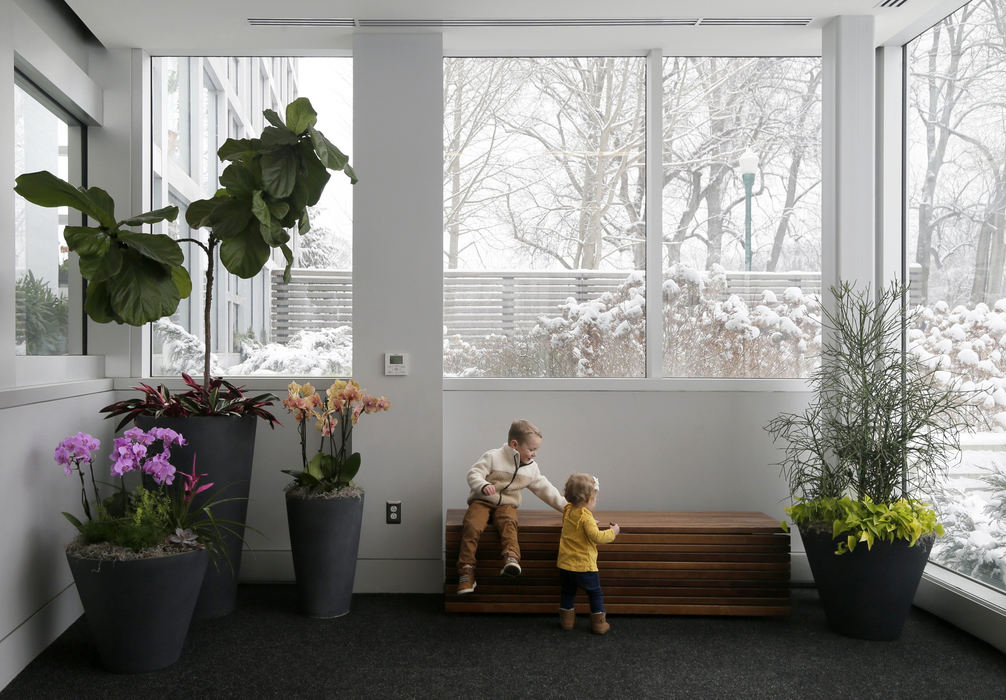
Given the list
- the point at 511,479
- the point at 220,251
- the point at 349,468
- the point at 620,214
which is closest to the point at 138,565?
the point at 349,468

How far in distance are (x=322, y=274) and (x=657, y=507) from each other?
2.23 metres

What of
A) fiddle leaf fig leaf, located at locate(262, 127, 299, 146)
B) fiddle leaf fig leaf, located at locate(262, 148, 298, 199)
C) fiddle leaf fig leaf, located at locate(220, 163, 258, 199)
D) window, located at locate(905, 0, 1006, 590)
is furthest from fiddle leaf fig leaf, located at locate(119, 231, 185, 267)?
window, located at locate(905, 0, 1006, 590)

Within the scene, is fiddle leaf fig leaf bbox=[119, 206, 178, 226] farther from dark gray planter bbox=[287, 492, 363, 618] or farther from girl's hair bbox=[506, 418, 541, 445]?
girl's hair bbox=[506, 418, 541, 445]

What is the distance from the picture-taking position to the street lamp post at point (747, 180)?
399 centimetres

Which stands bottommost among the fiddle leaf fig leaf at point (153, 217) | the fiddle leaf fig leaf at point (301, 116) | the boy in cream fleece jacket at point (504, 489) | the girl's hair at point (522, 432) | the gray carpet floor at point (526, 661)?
the gray carpet floor at point (526, 661)

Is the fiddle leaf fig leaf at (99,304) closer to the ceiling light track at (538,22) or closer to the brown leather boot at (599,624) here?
the ceiling light track at (538,22)

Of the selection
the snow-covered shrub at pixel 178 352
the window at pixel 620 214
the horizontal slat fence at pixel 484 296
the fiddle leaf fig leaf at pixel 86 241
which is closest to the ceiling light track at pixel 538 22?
the window at pixel 620 214

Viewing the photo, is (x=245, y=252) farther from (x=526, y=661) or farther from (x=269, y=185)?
(x=526, y=661)

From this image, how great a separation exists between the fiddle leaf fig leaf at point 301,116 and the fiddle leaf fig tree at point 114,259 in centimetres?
70

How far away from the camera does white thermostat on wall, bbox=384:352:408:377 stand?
12.2 ft

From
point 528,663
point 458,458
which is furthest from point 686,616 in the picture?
point 458,458

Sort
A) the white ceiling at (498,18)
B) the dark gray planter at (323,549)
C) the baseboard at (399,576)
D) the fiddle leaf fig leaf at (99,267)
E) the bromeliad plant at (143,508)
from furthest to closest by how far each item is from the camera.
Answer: the baseboard at (399,576), the white ceiling at (498,18), the dark gray planter at (323,549), the fiddle leaf fig leaf at (99,267), the bromeliad plant at (143,508)

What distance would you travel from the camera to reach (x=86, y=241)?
286 cm

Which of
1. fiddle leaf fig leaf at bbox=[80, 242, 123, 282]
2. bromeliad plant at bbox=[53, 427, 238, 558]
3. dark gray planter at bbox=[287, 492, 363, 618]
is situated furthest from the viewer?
dark gray planter at bbox=[287, 492, 363, 618]
